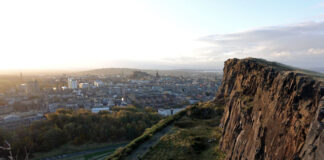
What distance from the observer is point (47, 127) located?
31.5m

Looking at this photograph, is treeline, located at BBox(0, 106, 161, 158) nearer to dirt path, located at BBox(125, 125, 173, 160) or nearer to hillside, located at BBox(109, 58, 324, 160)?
dirt path, located at BBox(125, 125, 173, 160)

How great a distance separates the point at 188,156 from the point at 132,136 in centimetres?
2145

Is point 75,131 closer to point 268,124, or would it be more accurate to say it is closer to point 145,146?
point 145,146

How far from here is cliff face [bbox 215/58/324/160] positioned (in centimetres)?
588

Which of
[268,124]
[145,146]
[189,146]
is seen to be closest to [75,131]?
[145,146]

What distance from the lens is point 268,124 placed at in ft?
25.6

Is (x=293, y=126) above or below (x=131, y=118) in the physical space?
above

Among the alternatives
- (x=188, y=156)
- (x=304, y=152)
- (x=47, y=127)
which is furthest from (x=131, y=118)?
(x=304, y=152)

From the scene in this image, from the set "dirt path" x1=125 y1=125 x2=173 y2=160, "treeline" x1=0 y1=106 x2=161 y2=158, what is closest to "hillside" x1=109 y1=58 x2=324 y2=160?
"dirt path" x1=125 y1=125 x2=173 y2=160

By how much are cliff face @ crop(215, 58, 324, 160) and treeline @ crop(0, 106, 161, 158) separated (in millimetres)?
25601

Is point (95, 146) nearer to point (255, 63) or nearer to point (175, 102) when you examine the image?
point (255, 63)

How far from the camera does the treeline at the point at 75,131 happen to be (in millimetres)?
26859

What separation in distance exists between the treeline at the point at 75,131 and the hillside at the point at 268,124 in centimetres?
1759

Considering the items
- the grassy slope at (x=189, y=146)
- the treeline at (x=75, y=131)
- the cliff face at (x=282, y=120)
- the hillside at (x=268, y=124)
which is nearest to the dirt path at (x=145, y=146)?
the hillside at (x=268, y=124)
